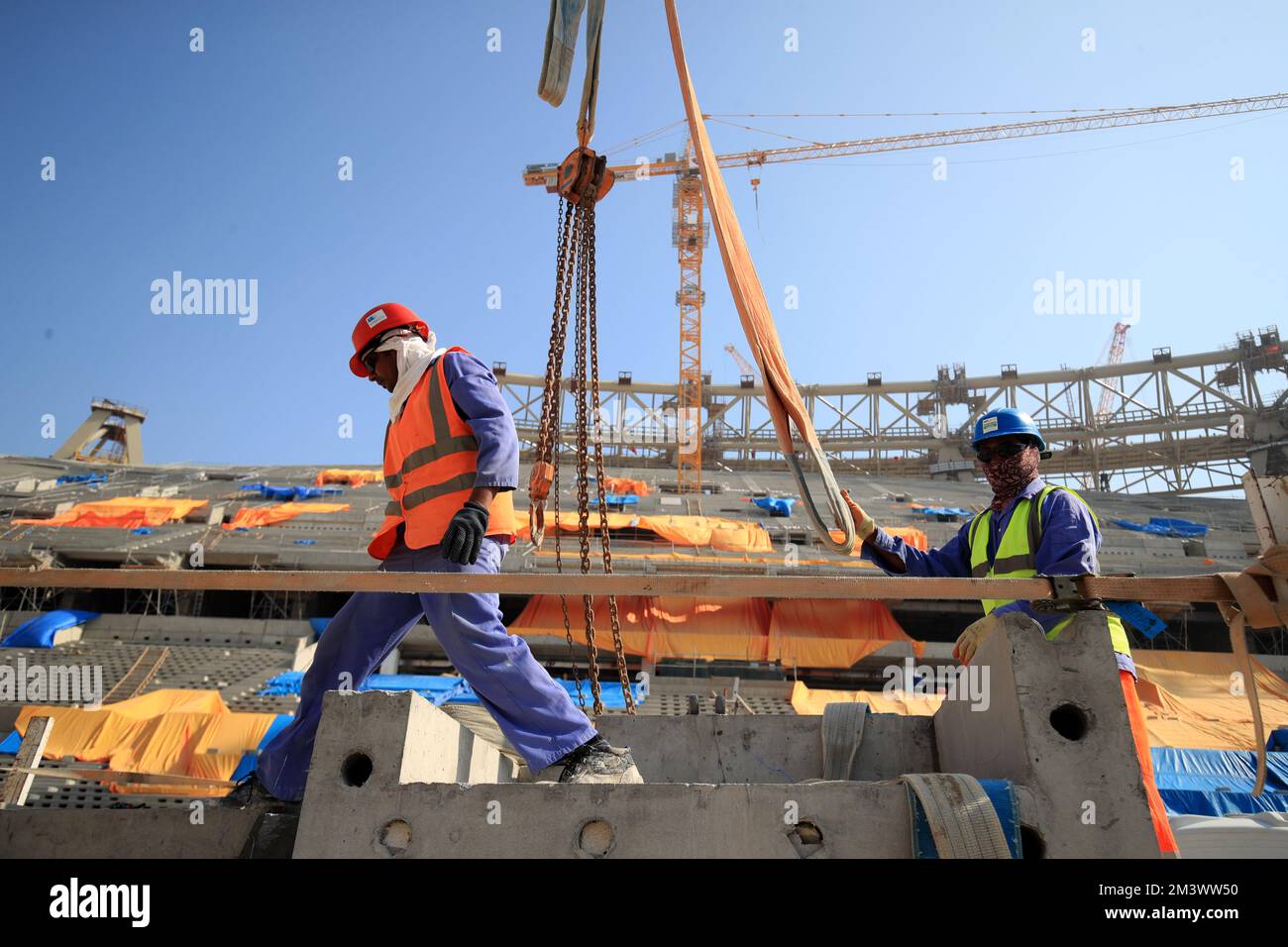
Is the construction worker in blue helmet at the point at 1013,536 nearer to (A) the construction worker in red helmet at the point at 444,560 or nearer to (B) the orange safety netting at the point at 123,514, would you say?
(A) the construction worker in red helmet at the point at 444,560

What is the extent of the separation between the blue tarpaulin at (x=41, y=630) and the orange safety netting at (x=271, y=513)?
15.0ft

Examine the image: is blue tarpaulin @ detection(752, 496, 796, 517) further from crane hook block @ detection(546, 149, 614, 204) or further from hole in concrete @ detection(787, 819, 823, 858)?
hole in concrete @ detection(787, 819, 823, 858)

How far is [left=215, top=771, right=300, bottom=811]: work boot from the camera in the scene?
2.52 meters

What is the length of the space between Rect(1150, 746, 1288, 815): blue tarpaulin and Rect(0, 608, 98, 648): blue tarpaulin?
20.0 m

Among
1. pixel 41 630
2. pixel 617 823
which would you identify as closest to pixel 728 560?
pixel 41 630

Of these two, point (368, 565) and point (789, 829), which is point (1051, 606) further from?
point (368, 565)

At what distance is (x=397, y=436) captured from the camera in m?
3.09

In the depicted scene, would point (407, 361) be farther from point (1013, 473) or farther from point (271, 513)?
point (271, 513)

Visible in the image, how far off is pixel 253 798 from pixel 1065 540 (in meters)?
3.00

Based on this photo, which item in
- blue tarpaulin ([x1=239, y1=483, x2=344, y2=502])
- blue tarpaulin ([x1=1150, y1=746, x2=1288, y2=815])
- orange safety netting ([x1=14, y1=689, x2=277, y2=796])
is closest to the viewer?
blue tarpaulin ([x1=1150, y1=746, x2=1288, y2=815])

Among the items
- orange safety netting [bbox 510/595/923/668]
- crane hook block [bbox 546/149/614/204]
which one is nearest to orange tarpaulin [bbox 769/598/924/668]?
orange safety netting [bbox 510/595/923/668]
